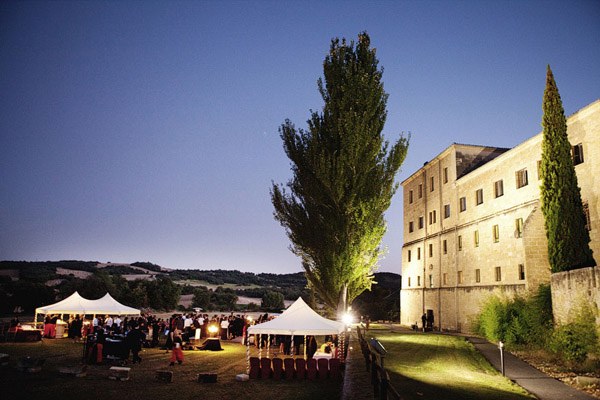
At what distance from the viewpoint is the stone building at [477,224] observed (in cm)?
2380

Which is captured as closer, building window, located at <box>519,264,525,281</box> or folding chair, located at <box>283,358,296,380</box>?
folding chair, located at <box>283,358,296,380</box>

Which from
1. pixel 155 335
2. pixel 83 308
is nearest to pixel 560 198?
pixel 155 335

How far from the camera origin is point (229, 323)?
93.4ft

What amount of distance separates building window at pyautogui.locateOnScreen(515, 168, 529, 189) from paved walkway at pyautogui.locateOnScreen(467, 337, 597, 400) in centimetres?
1122

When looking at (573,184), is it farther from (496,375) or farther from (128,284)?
(128,284)

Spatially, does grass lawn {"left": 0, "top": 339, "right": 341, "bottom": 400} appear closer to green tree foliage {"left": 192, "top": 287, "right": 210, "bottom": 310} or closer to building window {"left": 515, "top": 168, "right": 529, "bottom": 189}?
building window {"left": 515, "top": 168, "right": 529, "bottom": 189}

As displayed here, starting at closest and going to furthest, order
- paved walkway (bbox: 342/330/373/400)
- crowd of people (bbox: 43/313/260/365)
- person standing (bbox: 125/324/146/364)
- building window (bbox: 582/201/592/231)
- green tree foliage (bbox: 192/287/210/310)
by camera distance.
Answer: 1. paved walkway (bbox: 342/330/373/400)
2. crowd of people (bbox: 43/313/260/365)
3. person standing (bbox: 125/324/146/364)
4. building window (bbox: 582/201/592/231)
5. green tree foliage (bbox: 192/287/210/310)

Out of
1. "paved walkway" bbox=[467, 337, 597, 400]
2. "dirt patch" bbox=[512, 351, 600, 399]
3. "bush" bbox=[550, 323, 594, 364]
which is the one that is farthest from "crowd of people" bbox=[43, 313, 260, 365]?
"bush" bbox=[550, 323, 594, 364]

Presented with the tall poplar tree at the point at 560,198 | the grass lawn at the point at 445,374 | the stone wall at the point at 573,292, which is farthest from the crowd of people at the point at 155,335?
the tall poplar tree at the point at 560,198

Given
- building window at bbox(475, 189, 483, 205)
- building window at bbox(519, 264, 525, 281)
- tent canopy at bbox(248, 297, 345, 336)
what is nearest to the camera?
tent canopy at bbox(248, 297, 345, 336)

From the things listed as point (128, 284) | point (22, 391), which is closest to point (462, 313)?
point (22, 391)

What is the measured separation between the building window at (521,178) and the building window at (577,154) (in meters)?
4.01

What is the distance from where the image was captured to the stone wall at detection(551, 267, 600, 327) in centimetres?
1683

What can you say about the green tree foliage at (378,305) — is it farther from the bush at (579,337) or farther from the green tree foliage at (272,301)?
the bush at (579,337)
